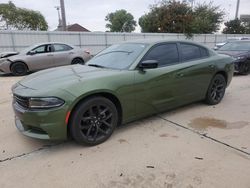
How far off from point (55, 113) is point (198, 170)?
188 cm

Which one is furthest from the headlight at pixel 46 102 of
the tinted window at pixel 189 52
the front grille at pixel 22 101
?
the tinted window at pixel 189 52

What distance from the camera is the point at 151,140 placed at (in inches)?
143

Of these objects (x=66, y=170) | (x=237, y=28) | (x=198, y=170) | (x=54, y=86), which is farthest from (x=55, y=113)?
(x=237, y=28)

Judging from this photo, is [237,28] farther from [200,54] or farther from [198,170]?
[198,170]

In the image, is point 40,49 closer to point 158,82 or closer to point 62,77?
point 62,77

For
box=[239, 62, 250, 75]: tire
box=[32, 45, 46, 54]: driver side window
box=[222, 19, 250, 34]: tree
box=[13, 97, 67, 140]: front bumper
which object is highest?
box=[222, 19, 250, 34]: tree

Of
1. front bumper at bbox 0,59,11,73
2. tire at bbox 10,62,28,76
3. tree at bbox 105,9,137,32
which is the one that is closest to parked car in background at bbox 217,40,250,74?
tire at bbox 10,62,28,76

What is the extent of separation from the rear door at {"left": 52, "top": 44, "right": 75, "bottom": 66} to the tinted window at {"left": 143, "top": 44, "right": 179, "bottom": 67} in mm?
7470

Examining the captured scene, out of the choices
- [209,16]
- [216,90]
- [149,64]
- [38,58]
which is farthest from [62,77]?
[209,16]

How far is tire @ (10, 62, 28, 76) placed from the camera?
10117 millimetres

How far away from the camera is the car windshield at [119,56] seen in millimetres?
3973

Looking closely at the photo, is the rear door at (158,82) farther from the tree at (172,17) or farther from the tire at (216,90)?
the tree at (172,17)

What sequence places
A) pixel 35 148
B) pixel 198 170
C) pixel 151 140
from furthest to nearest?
pixel 151 140 → pixel 35 148 → pixel 198 170

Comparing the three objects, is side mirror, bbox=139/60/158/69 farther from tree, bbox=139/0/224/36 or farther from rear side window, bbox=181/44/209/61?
tree, bbox=139/0/224/36
